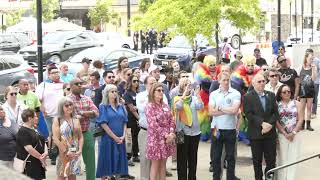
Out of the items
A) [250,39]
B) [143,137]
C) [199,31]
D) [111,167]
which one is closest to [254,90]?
[143,137]

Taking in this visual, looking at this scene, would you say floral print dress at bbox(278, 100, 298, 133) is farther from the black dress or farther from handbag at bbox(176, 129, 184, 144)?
the black dress

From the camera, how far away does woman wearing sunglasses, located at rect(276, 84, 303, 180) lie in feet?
29.2

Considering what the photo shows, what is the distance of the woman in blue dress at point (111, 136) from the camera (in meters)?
8.93

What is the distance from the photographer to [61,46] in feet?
99.9

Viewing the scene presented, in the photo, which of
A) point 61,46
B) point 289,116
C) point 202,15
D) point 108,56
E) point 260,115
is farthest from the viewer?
point 61,46

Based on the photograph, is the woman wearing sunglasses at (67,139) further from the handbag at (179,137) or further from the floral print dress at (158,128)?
the handbag at (179,137)

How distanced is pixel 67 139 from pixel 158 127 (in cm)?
126

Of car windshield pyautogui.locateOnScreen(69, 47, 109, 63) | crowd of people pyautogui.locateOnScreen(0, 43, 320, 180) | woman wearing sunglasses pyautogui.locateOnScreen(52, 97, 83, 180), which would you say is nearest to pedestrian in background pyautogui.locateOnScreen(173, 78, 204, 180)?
crowd of people pyautogui.locateOnScreen(0, 43, 320, 180)

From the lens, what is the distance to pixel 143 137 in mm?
9164

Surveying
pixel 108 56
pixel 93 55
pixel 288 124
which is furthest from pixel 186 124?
pixel 93 55

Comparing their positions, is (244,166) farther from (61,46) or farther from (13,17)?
(13,17)

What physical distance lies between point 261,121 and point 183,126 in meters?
1.07

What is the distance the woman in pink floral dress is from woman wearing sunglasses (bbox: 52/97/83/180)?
0.99 meters

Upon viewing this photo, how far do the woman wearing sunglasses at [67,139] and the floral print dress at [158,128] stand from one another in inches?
38.8
